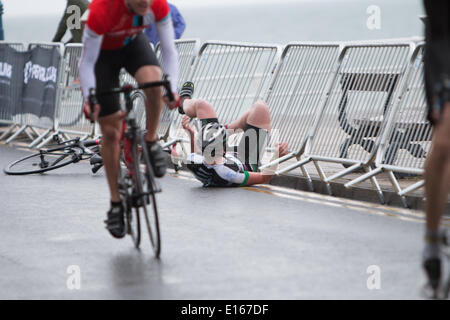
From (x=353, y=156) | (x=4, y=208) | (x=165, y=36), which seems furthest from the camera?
(x=353, y=156)

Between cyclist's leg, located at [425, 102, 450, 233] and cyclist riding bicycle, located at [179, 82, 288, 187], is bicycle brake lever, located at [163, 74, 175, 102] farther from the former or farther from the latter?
cyclist riding bicycle, located at [179, 82, 288, 187]

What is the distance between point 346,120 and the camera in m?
11.0

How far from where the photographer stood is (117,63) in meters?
7.53

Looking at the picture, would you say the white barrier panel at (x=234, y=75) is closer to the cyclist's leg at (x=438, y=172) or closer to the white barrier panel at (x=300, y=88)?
the white barrier panel at (x=300, y=88)

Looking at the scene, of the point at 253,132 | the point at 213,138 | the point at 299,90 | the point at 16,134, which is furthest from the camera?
the point at 16,134

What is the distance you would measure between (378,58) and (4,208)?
4.60m

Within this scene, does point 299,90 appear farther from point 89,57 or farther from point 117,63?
point 89,57

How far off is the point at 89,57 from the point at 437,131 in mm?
3367

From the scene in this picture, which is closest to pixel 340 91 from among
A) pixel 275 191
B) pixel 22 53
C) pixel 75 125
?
pixel 275 191

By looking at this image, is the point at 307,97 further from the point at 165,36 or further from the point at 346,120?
the point at 165,36

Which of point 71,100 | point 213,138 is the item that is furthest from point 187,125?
point 71,100

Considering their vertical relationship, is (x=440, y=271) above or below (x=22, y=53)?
below

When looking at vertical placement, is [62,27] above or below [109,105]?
above

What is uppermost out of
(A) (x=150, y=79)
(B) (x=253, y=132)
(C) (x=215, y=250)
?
(A) (x=150, y=79)
